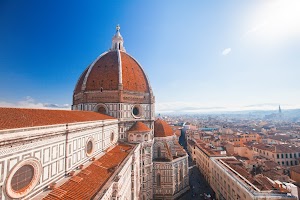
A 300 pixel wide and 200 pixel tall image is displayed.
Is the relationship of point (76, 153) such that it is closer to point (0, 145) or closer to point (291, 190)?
point (0, 145)

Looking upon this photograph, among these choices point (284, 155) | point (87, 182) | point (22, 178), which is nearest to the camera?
point (22, 178)

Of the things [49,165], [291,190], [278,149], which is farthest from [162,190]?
[278,149]

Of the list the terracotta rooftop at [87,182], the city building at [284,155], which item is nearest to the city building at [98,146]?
the terracotta rooftop at [87,182]

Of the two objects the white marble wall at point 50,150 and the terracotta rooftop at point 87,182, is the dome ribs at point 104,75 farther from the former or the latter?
the terracotta rooftop at point 87,182

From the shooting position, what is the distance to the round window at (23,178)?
8067 millimetres

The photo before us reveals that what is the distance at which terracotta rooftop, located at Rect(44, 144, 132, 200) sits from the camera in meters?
9.78

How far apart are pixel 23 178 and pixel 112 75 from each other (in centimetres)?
1867

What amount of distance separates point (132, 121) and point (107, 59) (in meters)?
10.3

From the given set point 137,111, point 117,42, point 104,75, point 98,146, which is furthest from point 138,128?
point 117,42

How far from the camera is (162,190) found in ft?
84.4

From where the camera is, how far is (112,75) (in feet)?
85.4

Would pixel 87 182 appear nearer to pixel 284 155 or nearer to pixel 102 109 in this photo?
pixel 102 109

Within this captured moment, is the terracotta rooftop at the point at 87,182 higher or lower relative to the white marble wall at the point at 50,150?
lower

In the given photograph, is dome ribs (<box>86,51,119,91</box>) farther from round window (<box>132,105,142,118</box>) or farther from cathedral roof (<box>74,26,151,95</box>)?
round window (<box>132,105,142,118</box>)
